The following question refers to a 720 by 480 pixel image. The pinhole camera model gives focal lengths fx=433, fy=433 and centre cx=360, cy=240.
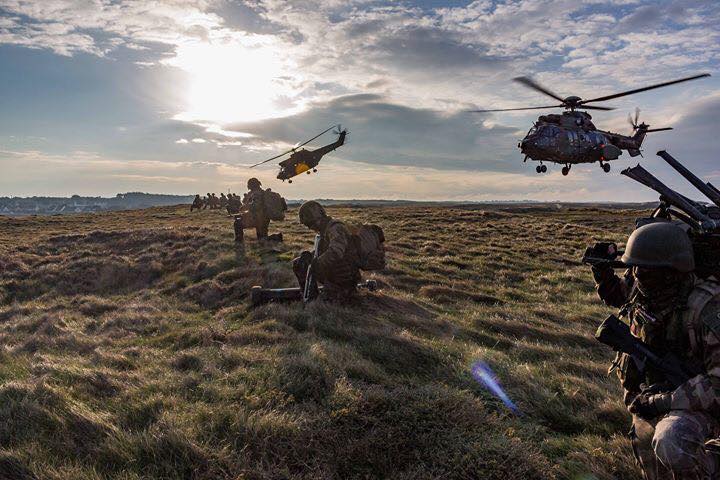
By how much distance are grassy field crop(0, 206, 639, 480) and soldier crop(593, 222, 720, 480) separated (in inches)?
36.1

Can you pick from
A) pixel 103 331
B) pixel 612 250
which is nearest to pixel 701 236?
pixel 612 250

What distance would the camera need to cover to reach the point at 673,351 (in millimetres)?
3666

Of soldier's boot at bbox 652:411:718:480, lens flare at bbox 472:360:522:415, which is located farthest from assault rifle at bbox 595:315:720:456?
lens flare at bbox 472:360:522:415

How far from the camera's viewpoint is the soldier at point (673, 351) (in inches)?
122

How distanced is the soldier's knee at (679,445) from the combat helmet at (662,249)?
3.92ft

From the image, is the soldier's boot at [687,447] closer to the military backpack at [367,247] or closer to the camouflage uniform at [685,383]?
the camouflage uniform at [685,383]

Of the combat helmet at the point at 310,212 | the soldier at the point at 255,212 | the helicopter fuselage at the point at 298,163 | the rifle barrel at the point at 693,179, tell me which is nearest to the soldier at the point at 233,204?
the helicopter fuselage at the point at 298,163

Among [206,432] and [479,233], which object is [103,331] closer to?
[206,432]

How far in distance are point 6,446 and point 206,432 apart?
6.18 ft

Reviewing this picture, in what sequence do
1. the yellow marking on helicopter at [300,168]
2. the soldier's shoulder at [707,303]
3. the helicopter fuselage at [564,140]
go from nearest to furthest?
the soldier's shoulder at [707,303] → the helicopter fuselage at [564,140] → the yellow marking on helicopter at [300,168]

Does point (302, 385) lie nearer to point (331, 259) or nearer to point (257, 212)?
point (331, 259)

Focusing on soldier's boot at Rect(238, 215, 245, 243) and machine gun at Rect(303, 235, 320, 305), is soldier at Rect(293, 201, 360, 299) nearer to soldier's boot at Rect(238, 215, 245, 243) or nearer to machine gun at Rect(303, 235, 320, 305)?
machine gun at Rect(303, 235, 320, 305)

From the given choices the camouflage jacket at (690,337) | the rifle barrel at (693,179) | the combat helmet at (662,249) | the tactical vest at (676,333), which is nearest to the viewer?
the camouflage jacket at (690,337)

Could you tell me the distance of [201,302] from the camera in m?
11.8
